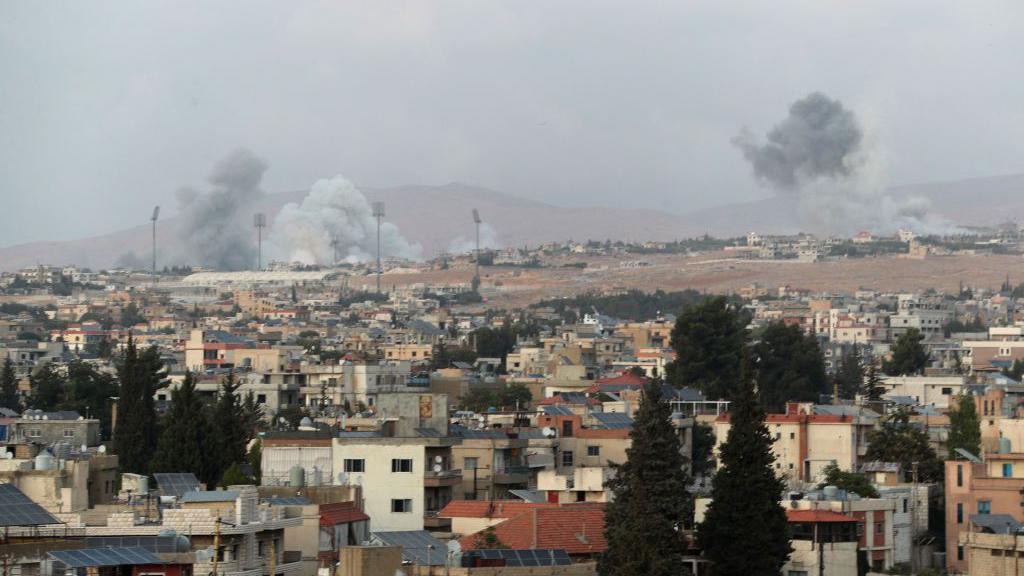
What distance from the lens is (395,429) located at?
43062mm

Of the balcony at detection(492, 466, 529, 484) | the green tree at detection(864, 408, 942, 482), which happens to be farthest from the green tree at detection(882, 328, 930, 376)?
the balcony at detection(492, 466, 529, 484)

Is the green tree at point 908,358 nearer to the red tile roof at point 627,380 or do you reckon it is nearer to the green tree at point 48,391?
the red tile roof at point 627,380

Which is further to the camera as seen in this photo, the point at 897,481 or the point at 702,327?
the point at 702,327

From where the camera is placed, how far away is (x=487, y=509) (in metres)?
37.0

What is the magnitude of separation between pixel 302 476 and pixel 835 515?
8089 mm

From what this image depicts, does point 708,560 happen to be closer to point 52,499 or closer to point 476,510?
point 476,510

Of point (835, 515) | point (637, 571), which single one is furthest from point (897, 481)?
point (637, 571)

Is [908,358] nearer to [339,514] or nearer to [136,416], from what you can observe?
[136,416]

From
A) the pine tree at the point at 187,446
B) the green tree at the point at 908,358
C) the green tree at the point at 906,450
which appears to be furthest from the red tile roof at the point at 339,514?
the green tree at the point at 908,358

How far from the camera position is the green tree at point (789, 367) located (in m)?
80.8

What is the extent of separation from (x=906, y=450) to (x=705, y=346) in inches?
1341

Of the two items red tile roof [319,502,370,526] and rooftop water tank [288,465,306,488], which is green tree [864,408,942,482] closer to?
rooftop water tank [288,465,306,488]

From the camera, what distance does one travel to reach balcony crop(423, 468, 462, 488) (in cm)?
4137

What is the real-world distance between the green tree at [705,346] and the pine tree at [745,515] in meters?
45.2
